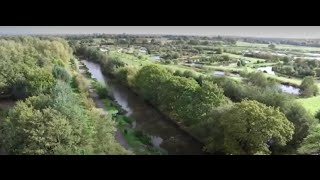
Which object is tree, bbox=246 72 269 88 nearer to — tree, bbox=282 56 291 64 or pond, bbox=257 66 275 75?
pond, bbox=257 66 275 75

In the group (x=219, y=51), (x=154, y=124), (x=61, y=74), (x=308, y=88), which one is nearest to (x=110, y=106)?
(x=154, y=124)

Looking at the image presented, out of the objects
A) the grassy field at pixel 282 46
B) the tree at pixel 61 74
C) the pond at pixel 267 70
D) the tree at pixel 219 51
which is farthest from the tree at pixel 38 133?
the tree at pixel 219 51

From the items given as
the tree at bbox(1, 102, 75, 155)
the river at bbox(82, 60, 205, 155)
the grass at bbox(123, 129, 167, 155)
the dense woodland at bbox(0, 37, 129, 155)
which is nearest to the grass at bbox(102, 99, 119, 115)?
the river at bbox(82, 60, 205, 155)

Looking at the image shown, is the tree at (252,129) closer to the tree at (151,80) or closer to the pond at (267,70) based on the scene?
the tree at (151,80)

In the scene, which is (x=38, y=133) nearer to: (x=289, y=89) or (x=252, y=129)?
(x=252, y=129)
